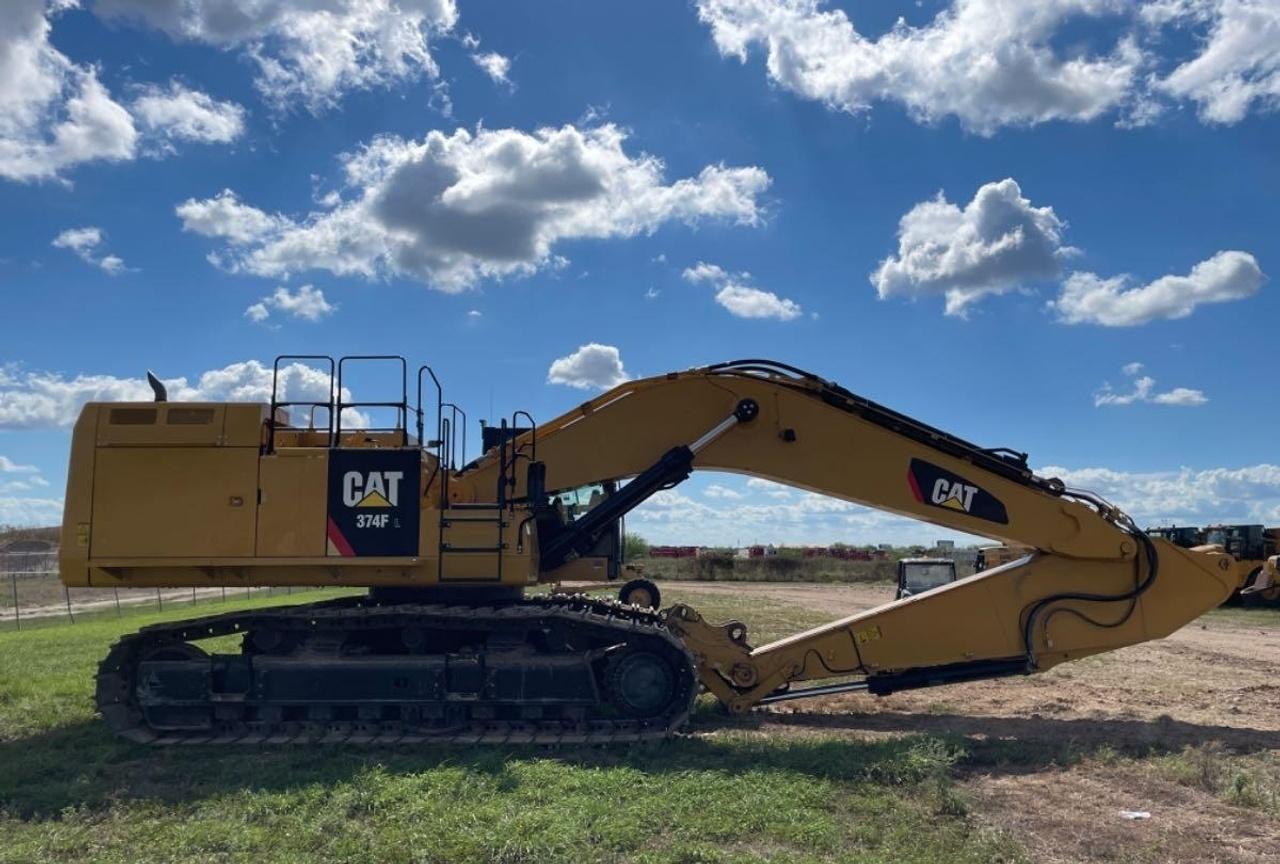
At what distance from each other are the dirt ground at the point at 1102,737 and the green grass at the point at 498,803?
650 mm

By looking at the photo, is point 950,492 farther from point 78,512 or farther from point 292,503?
point 78,512

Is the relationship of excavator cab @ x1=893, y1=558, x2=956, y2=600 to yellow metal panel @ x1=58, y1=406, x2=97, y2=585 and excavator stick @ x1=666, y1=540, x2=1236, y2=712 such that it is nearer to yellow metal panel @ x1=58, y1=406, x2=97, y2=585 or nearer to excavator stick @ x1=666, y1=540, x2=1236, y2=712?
excavator stick @ x1=666, y1=540, x2=1236, y2=712

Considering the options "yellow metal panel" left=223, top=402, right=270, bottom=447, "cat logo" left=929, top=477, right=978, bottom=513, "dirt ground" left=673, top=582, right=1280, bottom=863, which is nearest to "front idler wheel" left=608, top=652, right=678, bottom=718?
"dirt ground" left=673, top=582, right=1280, bottom=863

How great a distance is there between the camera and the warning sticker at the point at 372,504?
999cm

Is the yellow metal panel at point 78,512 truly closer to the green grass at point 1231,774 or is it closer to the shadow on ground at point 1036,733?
the shadow on ground at point 1036,733

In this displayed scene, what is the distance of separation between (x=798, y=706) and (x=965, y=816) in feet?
16.1

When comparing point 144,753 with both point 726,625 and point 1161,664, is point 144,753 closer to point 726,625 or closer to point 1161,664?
point 726,625

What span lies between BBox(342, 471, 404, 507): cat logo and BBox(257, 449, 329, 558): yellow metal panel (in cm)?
22

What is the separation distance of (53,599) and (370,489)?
3837 centimetres

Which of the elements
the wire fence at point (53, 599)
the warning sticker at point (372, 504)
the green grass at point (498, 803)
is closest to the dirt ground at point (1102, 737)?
the green grass at point (498, 803)

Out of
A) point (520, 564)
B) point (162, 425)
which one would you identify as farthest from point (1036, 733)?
point (162, 425)

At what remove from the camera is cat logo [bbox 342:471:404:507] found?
10039 millimetres

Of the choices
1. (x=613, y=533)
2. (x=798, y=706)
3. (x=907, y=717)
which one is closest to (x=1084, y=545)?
(x=907, y=717)

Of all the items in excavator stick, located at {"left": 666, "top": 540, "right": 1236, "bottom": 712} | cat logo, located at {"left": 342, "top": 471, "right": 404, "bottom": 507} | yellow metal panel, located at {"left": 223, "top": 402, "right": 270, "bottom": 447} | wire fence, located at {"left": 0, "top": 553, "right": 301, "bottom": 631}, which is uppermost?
yellow metal panel, located at {"left": 223, "top": 402, "right": 270, "bottom": 447}
